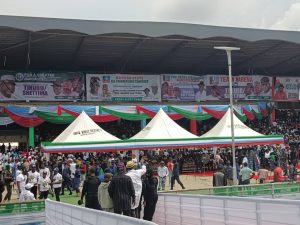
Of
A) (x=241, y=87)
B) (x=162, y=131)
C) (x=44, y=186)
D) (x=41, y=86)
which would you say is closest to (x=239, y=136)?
(x=162, y=131)

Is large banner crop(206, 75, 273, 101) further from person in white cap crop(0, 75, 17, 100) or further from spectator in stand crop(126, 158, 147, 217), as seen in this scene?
spectator in stand crop(126, 158, 147, 217)

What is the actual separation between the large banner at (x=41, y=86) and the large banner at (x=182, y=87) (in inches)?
268

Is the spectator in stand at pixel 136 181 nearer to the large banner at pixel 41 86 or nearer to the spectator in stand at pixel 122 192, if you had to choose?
the spectator in stand at pixel 122 192

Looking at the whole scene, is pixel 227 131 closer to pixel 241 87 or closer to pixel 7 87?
A: pixel 7 87

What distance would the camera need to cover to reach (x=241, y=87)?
43.1 m

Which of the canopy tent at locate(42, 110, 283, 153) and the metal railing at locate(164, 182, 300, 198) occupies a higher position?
the canopy tent at locate(42, 110, 283, 153)

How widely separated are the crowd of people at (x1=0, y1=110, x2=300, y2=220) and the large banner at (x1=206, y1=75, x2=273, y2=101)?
2.45m

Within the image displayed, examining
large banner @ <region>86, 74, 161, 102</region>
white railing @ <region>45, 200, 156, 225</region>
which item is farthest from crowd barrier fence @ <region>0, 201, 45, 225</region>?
large banner @ <region>86, 74, 161, 102</region>

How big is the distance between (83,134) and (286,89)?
27078mm

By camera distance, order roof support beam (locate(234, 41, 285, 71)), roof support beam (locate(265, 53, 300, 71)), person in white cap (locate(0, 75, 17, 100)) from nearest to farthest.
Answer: person in white cap (locate(0, 75, 17, 100)) → roof support beam (locate(234, 41, 285, 71)) → roof support beam (locate(265, 53, 300, 71))

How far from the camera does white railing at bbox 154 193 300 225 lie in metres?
6.98

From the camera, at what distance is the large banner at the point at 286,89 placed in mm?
44625

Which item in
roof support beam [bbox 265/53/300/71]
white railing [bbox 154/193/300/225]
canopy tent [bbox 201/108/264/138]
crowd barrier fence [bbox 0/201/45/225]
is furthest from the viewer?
roof support beam [bbox 265/53/300/71]

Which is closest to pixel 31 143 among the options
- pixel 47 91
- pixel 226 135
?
pixel 47 91
